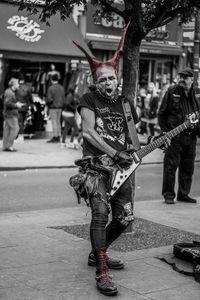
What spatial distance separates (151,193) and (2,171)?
4.01 metres

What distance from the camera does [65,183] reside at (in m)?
12.8

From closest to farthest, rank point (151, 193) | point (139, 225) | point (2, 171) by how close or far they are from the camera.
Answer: point (139, 225), point (151, 193), point (2, 171)

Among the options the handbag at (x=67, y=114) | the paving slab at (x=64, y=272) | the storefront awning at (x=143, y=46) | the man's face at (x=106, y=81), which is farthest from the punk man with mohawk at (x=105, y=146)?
the storefront awning at (x=143, y=46)

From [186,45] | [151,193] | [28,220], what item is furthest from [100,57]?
[28,220]

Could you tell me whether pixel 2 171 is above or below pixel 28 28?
below

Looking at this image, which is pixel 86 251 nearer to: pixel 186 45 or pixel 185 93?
pixel 185 93

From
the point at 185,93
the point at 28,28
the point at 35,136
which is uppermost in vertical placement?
the point at 28,28

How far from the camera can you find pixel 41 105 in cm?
2144

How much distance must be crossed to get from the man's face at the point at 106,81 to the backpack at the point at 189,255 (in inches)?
65.4

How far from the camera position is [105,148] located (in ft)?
18.9

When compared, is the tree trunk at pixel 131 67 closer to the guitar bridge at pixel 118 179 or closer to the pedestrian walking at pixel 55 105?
the guitar bridge at pixel 118 179

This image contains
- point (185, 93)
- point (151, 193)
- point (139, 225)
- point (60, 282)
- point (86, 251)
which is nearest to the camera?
point (60, 282)

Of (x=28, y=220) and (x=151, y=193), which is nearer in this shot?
(x=28, y=220)

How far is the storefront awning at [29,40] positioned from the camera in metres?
20.7
